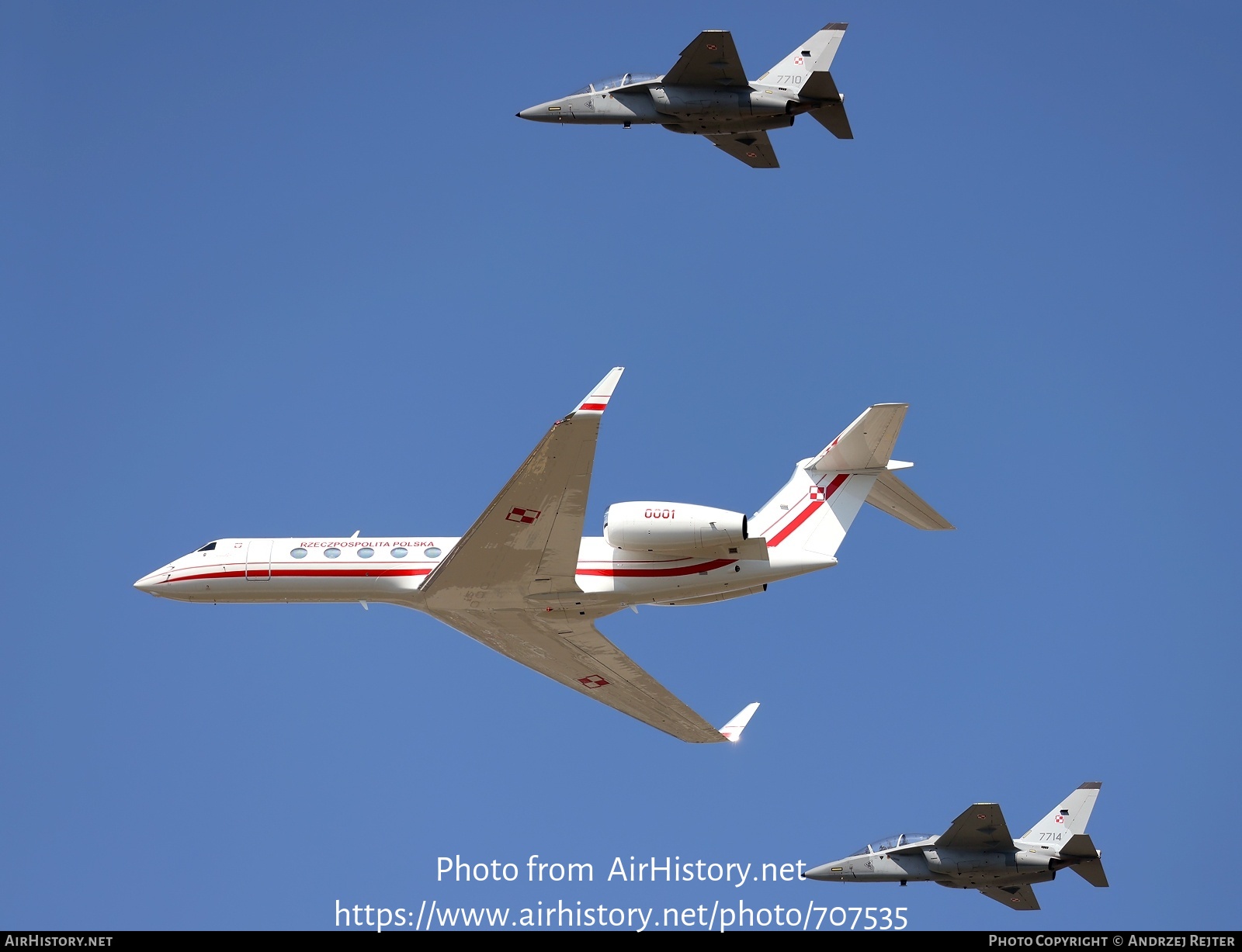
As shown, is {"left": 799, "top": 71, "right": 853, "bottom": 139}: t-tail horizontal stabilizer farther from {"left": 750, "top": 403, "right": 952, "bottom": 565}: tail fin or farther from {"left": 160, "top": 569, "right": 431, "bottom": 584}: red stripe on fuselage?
{"left": 160, "top": 569, "right": 431, "bottom": 584}: red stripe on fuselage

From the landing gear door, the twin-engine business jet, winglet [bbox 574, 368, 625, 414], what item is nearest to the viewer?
winglet [bbox 574, 368, 625, 414]

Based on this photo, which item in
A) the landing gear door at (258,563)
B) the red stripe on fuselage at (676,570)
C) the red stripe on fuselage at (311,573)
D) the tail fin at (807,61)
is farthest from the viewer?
the tail fin at (807,61)

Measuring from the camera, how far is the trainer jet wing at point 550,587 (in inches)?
877

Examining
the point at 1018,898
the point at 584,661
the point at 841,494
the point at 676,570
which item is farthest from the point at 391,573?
the point at 1018,898

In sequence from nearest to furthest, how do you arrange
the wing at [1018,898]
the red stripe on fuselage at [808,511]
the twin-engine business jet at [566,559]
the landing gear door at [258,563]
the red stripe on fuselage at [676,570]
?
1. the twin-engine business jet at [566,559]
2. the red stripe on fuselage at [676,570]
3. the red stripe on fuselage at [808,511]
4. the landing gear door at [258,563]
5. the wing at [1018,898]

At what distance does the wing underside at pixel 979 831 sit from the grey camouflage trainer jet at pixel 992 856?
2cm

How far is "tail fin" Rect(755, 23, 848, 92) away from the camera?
106ft

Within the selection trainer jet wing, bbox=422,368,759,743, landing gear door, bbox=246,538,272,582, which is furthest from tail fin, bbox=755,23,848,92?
landing gear door, bbox=246,538,272,582

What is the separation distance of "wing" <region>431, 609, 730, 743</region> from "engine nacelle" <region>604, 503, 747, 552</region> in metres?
2.48

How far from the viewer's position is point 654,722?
30344 millimetres

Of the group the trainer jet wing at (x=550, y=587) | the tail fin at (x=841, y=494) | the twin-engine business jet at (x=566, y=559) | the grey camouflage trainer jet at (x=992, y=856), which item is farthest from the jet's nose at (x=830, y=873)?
the tail fin at (x=841, y=494)

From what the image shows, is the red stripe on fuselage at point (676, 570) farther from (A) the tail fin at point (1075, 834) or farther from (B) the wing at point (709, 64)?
(A) the tail fin at point (1075, 834)

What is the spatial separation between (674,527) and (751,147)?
12586 millimetres
